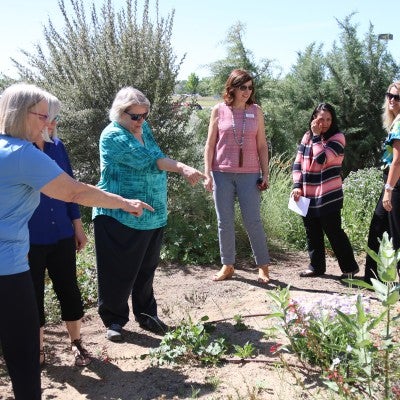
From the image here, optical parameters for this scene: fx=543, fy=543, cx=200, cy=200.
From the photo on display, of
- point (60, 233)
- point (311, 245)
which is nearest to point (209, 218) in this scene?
point (311, 245)

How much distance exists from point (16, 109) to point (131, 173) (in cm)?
141

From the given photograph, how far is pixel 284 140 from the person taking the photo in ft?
35.3

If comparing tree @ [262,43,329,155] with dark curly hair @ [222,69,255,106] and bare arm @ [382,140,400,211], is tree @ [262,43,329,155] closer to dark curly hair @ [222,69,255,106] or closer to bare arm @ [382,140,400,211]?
dark curly hair @ [222,69,255,106]

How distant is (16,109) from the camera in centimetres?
261

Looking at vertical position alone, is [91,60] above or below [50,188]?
above

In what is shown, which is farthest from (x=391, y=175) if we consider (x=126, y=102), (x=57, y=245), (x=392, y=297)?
(x=57, y=245)

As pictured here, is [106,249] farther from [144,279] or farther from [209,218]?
[209,218]

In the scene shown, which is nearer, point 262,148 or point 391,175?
point 391,175

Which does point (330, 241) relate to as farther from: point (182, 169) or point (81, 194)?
point (81, 194)

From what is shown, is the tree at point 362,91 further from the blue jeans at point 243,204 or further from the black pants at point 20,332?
the black pants at point 20,332

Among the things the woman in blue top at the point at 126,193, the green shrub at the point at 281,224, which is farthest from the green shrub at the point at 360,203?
the woman in blue top at the point at 126,193

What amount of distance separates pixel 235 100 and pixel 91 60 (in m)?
2.65

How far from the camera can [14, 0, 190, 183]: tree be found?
6.92m

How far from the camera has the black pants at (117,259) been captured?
4.00m
